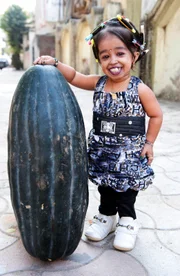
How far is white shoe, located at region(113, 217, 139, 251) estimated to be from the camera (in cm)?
175

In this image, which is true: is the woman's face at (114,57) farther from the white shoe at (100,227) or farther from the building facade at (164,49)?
the building facade at (164,49)

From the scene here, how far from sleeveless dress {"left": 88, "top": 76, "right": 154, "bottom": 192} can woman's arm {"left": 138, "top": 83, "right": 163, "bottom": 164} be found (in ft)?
0.09

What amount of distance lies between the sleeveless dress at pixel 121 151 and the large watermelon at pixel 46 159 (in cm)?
30

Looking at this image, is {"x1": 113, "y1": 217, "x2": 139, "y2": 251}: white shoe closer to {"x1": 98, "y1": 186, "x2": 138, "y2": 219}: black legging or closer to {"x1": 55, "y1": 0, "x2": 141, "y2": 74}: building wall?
{"x1": 98, "y1": 186, "x2": 138, "y2": 219}: black legging

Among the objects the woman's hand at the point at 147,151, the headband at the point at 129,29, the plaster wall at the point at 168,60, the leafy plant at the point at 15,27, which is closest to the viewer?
the headband at the point at 129,29

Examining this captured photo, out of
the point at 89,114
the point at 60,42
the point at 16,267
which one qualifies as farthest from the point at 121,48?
the point at 60,42

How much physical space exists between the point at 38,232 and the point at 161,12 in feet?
23.5

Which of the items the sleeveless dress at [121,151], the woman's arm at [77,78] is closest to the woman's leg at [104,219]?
the sleeveless dress at [121,151]

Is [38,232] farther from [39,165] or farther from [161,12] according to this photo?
[161,12]

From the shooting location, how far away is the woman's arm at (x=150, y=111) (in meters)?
1.75

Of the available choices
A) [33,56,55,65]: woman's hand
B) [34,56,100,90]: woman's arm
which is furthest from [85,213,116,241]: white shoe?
[33,56,55,65]: woman's hand

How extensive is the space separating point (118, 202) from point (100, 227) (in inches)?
7.4

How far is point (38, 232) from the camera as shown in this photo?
1.48 meters

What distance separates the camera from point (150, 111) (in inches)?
70.2
